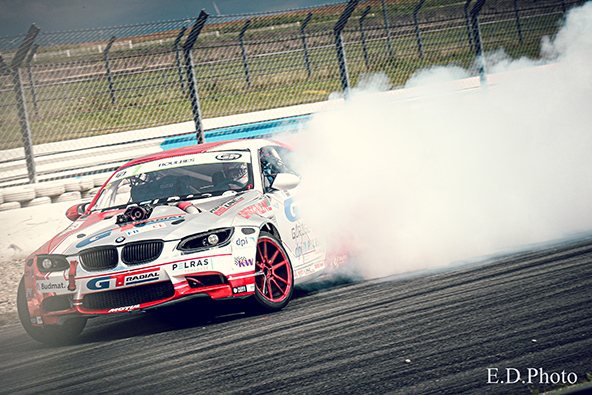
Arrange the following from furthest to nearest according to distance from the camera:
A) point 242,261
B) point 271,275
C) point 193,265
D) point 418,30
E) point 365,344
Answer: point 418,30 → point 271,275 → point 242,261 → point 193,265 → point 365,344

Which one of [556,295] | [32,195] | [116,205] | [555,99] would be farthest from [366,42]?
[556,295]

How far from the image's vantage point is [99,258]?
483 centimetres

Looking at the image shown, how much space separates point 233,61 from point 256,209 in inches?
280

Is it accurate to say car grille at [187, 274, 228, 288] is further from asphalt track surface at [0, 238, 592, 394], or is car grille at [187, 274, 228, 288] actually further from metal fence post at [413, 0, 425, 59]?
metal fence post at [413, 0, 425, 59]

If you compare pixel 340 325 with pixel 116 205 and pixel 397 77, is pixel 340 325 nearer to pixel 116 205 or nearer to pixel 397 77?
pixel 116 205

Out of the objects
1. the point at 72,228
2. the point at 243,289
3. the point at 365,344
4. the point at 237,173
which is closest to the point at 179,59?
the point at 237,173

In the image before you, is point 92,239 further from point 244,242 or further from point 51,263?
point 244,242

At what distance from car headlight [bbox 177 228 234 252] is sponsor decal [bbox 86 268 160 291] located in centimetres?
27

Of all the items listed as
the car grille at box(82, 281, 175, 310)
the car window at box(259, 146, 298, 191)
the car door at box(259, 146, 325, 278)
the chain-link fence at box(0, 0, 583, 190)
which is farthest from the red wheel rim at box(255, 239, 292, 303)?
the chain-link fence at box(0, 0, 583, 190)

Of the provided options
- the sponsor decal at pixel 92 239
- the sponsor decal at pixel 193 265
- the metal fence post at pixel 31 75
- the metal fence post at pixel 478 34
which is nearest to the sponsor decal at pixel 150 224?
the sponsor decal at pixel 92 239

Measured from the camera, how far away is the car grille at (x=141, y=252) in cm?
473

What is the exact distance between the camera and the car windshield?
5840 mm

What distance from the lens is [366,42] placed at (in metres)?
12.4

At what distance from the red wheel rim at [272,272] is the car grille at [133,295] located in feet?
2.19
